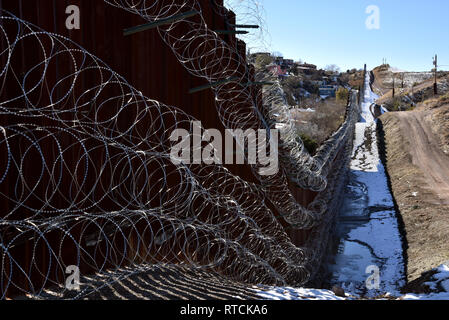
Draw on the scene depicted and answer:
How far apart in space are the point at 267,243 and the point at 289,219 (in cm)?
175

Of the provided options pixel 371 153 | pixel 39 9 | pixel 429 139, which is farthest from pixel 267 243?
pixel 429 139

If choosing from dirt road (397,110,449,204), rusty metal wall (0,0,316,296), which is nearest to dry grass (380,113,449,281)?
dirt road (397,110,449,204)

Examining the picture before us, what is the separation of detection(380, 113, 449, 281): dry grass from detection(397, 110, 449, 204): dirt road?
34cm

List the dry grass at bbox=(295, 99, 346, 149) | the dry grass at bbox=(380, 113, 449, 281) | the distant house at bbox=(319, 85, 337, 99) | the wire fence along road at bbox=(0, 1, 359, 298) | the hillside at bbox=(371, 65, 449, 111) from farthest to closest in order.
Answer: the distant house at bbox=(319, 85, 337, 99), the hillside at bbox=(371, 65, 449, 111), the dry grass at bbox=(295, 99, 346, 149), the dry grass at bbox=(380, 113, 449, 281), the wire fence along road at bbox=(0, 1, 359, 298)

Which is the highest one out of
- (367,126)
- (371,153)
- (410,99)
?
(410,99)

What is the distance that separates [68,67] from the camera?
332 cm

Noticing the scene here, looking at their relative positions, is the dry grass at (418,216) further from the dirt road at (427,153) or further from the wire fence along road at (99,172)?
the wire fence along road at (99,172)

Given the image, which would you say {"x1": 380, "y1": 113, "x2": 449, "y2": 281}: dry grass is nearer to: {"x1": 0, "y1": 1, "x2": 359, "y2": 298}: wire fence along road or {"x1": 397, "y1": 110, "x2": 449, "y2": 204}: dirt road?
{"x1": 397, "y1": 110, "x2": 449, "y2": 204}: dirt road

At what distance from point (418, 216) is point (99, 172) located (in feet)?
40.7

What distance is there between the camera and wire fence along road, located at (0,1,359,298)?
2879 millimetres

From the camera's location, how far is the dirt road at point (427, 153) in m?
17.1

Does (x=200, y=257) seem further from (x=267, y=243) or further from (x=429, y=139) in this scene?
(x=429, y=139)

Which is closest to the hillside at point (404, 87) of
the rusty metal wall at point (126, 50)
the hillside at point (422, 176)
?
the hillside at point (422, 176)

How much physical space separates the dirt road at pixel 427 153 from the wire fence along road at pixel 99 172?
11936 mm
